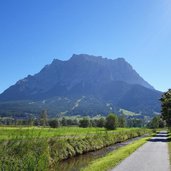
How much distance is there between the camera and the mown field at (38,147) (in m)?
13.0

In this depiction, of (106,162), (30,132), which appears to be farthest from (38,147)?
(30,132)

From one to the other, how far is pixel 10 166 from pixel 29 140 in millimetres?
6732

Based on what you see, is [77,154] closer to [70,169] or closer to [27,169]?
[70,169]

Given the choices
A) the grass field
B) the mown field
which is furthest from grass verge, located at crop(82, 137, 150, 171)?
the grass field

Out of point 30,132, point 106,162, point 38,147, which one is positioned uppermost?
point 30,132

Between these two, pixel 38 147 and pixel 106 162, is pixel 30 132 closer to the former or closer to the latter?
pixel 106 162

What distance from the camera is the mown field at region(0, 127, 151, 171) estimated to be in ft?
42.7

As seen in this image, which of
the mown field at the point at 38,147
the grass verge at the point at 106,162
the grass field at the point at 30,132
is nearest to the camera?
the mown field at the point at 38,147

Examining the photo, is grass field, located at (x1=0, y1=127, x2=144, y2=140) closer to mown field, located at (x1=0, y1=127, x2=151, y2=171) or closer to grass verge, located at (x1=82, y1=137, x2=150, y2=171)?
mown field, located at (x1=0, y1=127, x2=151, y2=171)

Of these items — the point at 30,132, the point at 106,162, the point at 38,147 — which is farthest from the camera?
the point at 30,132

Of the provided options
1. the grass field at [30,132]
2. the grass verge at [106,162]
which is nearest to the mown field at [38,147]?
the grass field at [30,132]

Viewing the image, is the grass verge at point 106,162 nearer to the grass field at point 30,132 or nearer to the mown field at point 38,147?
the mown field at point 38,147

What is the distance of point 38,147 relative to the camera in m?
18.7

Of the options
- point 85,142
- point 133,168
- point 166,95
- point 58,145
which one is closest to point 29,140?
point 133,168
